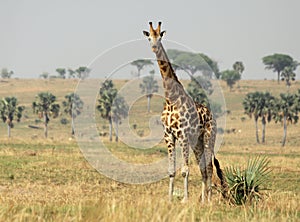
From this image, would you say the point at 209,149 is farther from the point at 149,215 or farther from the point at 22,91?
the point at 22,91

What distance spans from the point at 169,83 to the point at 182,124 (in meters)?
1.06

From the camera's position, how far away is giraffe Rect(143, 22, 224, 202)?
13555 mm

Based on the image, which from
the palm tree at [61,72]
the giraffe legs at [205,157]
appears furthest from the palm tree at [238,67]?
the giraffe legs at [205,157]

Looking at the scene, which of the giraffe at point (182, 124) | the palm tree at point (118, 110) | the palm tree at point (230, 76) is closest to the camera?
the giraffe at point (182, 124)

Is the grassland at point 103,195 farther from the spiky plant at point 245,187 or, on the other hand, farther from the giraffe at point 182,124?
the giraffe at point 182,124

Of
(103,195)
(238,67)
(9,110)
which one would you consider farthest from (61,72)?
(103,195)

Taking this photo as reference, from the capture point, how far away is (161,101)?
128750 millimetres

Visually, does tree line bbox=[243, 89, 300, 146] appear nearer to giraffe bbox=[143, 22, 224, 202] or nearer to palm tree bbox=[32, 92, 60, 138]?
palm tree bbox=[32, 92, 60, 138]

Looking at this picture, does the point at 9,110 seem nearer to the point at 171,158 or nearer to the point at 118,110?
the point at 118,110

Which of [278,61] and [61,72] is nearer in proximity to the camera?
[278,61]

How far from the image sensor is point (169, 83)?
14.1 metres

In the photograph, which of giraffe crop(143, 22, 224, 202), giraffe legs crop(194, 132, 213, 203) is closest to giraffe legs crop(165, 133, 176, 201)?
giraffe crop(143, 22, 224, 202)

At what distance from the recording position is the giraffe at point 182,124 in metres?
13.6

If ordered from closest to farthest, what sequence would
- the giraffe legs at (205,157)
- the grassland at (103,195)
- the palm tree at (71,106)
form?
1. the grassland at (103,195)
2. the giraffe legs at (205,157)
3. the palm tree at (71,106)
